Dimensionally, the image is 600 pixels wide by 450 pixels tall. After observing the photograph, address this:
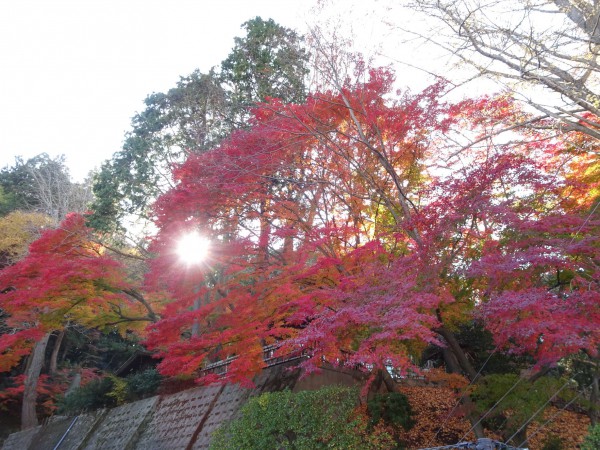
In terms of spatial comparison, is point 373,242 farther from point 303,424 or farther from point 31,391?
point 31,391

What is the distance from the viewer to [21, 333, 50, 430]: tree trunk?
68.6 ft

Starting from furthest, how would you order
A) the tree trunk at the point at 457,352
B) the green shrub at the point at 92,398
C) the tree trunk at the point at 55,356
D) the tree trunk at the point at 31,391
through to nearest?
1. the tree trunk at the point at 55,356
2. the tree trunk at the point at 31,391
3. the green shrub at the point at 92,398
4. the tree trunk at the point at 457,352

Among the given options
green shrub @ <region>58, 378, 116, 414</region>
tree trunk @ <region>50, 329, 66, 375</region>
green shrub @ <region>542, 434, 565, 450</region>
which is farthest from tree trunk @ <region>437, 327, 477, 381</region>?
tree trunk @ <region>50, 329, 66, 375</region>

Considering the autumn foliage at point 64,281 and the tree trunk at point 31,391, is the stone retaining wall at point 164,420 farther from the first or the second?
the autumn foliage at point 64,281

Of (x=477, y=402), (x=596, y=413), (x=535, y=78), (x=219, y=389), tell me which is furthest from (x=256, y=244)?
(x=596, y=413)

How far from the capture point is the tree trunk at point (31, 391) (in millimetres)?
20906

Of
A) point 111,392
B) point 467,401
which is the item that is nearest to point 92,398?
point 111,392

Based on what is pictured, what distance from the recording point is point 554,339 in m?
6.53

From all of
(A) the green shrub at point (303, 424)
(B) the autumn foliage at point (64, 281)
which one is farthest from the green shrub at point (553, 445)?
(B) the autumn foliage at point (64, 281)

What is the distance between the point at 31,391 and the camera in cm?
2142

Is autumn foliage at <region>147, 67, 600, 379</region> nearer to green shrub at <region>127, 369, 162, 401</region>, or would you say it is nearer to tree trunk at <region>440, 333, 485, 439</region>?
tree trunk at <region>440, 333, 485, 439</region>

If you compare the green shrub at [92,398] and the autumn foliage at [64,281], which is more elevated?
the autumn foliage at [64,281]

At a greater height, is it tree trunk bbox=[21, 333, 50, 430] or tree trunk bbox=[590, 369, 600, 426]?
tree trunk bbox=[21, 333, 50, 430]

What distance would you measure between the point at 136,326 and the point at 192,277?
4.46m
